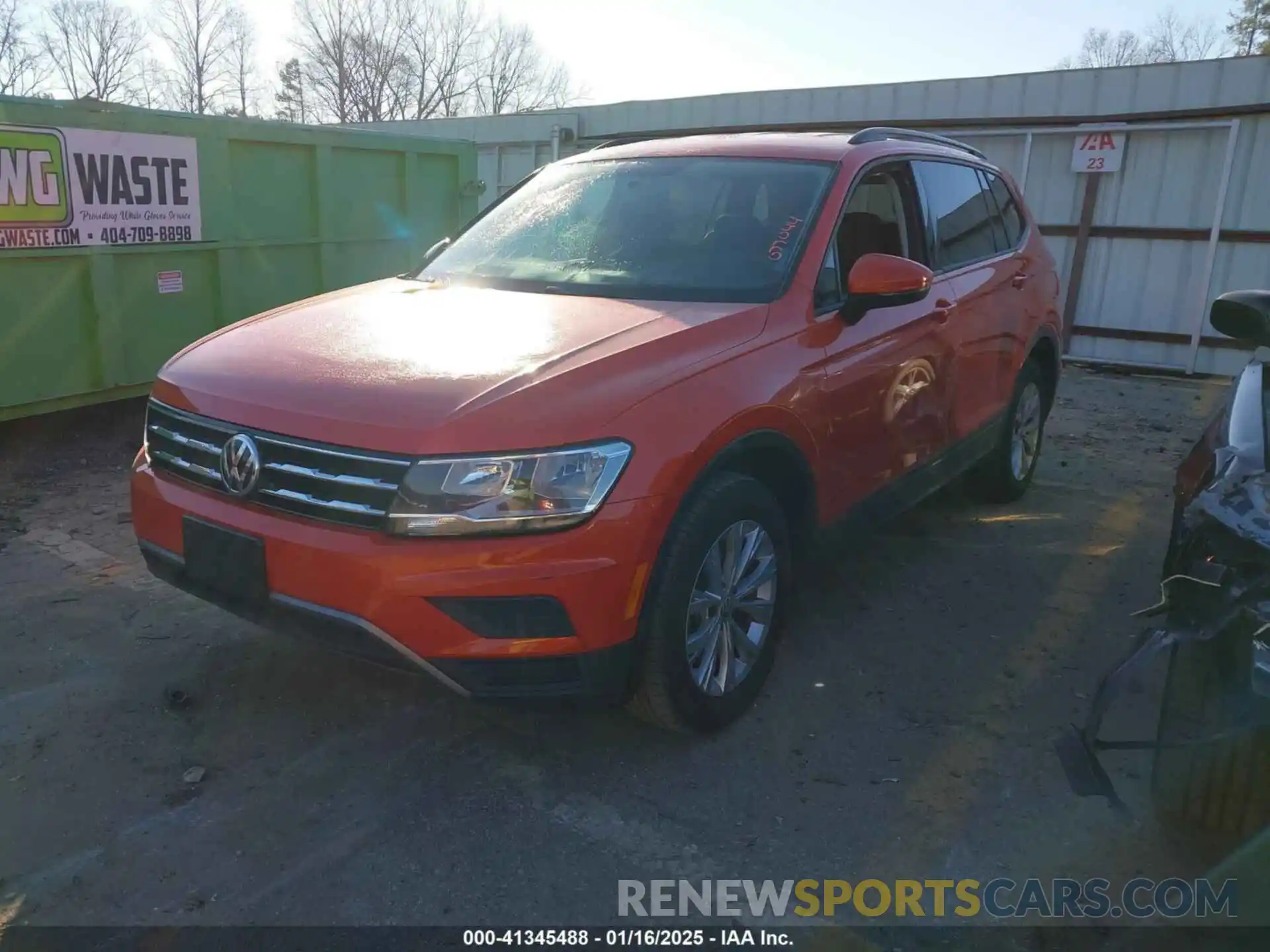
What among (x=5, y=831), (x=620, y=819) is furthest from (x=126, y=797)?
(x=620, y=819)

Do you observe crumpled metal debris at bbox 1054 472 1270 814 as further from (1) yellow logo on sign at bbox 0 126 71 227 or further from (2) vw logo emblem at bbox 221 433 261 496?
(1) yellow logo on sign at bbox 0 126 71 227

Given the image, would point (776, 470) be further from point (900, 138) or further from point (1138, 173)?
point (1138, 173)

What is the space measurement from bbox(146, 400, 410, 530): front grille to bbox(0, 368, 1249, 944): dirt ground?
2.40 feet

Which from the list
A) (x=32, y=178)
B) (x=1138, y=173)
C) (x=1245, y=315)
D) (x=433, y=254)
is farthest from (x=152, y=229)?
(x=1138, y=173)

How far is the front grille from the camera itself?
265cm

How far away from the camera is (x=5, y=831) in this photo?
275 centimetres

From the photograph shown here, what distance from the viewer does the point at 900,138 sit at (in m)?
4.59

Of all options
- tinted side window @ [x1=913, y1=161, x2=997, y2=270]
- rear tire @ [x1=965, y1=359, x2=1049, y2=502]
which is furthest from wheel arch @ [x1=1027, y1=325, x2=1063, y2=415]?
tinted side window @ [x1=913, y1=161, x2=997, y2=270]

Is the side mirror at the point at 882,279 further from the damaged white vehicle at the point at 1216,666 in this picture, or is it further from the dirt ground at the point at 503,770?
the damaged white vehicle at the point at 1216,666

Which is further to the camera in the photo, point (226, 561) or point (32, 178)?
point (32, 178)

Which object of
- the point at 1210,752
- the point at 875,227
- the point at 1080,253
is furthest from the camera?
the point at 1080,253

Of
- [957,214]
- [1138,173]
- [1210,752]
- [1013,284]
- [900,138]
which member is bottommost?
[1210,752]

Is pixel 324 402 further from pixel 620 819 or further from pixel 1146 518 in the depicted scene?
pixel 1146 518

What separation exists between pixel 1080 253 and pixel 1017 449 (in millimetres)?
6343
